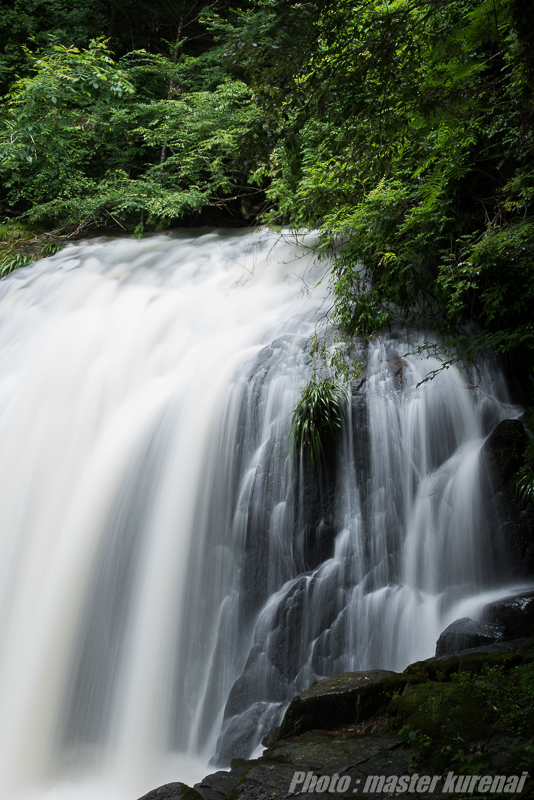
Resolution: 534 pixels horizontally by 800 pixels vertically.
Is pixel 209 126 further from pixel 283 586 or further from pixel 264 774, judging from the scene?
pixel 264 774

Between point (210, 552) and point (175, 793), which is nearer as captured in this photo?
point (175, 793)

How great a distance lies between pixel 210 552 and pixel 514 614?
293 centimetres

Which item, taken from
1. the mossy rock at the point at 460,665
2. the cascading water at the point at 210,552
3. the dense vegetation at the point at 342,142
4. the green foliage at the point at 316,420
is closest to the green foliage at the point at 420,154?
the dense vegetation at the point at 342,142

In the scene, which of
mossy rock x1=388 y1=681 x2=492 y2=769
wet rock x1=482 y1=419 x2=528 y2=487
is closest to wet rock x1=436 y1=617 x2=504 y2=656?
mossy rock x1=388 y1=681 x2=492 y2=769

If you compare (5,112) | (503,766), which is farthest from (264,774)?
(5,112)

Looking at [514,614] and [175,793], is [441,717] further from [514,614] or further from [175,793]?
[175,793]

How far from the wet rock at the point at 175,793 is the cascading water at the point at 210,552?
1212 mm

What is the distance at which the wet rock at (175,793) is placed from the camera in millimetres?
3068

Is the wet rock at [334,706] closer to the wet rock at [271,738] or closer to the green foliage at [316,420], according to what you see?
the wet rock at [271,738]

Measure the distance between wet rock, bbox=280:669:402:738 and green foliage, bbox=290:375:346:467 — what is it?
2373mm

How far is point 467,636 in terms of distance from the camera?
4031mm

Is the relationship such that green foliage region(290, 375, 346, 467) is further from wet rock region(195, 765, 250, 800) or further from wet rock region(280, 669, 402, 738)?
wet rock region(195, 765, 250, 800)

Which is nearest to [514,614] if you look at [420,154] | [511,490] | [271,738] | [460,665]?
[460,665]

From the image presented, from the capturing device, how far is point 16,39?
1505 centimetres
